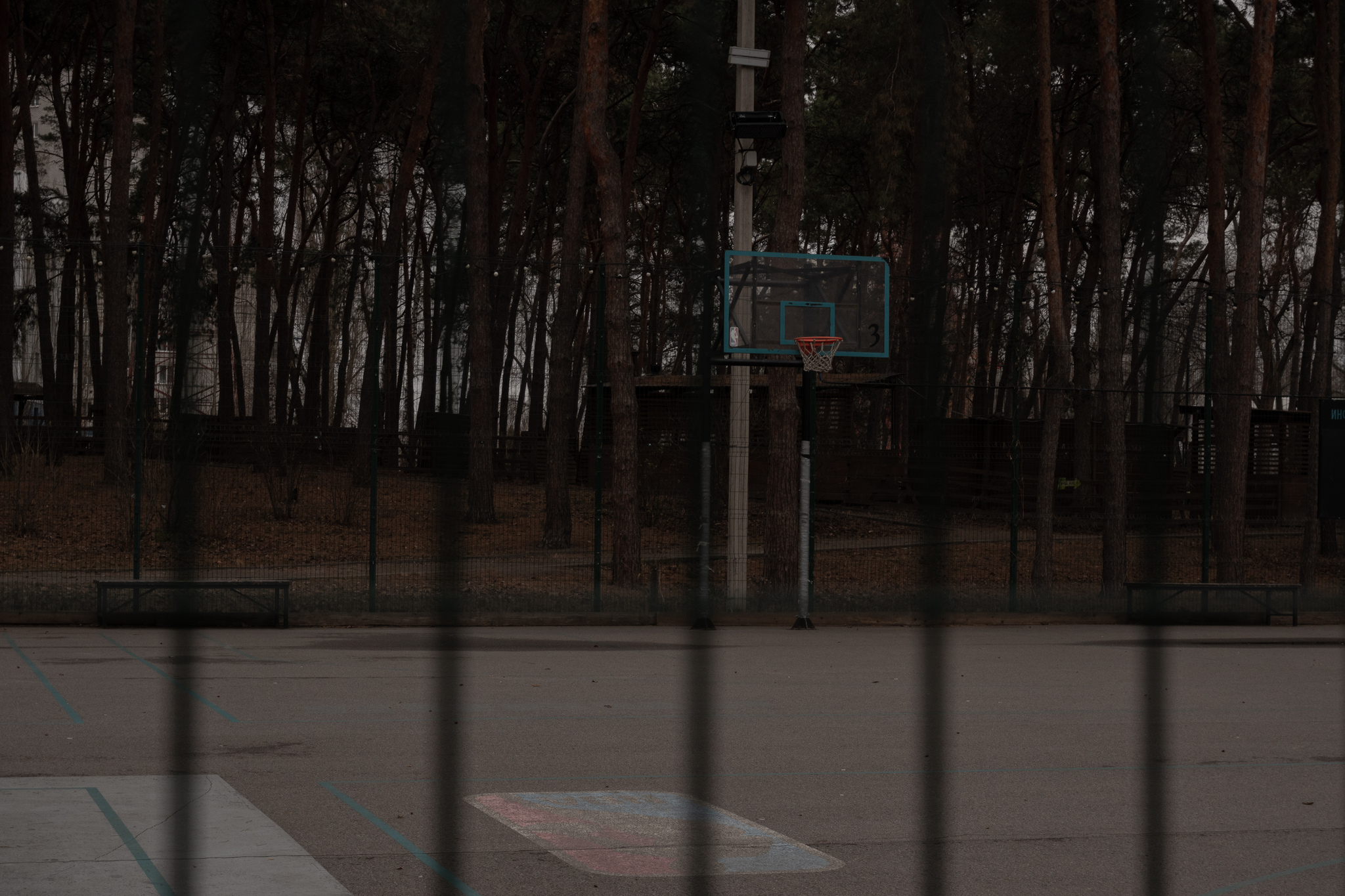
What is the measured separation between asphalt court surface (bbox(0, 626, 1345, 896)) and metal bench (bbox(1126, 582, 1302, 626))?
2892 mm

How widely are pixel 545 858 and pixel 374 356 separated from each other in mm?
9418

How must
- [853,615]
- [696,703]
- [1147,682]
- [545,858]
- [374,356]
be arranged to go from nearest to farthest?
1. [545,858]
2. [696,703]
3. [1147,682]
4. [374,356]
5. [853,615]

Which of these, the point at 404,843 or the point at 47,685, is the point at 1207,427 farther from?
the point at 404,843

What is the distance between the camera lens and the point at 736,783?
6.82 metres

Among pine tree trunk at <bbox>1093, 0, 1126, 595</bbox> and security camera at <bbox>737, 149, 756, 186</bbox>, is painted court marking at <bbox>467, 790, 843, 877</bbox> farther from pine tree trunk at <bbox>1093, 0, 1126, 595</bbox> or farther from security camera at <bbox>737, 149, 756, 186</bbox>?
pine tree trunk at <bbox>1093, 0, 1126, 595</bbox>

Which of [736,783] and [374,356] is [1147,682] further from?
[374,356]

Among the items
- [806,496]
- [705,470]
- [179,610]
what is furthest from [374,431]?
[806,496]

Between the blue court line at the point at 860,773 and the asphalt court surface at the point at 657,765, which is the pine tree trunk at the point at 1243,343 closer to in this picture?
the asphalt court surface at the point at 657,765

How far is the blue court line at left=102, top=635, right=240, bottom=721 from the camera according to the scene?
8.41 m

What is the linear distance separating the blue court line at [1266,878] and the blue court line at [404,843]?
2.57 metres

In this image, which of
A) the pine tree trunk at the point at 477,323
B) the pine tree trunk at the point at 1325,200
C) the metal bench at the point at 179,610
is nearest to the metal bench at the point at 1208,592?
the pine tree trunk at the point at 1325,200

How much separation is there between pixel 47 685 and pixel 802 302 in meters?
7.95

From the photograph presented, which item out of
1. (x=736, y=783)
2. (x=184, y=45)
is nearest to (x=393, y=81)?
(x=736, y=783)

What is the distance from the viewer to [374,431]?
14.1m
